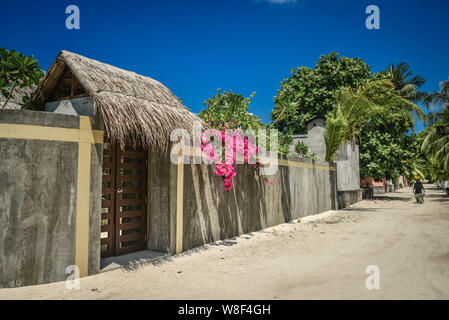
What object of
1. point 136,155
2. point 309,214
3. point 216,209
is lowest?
point 309,214

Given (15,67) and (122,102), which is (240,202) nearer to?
(122,102)

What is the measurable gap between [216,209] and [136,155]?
2.38m

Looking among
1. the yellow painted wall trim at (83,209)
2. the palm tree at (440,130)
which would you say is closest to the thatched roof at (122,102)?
the yellow painted wall trim at (83,209)

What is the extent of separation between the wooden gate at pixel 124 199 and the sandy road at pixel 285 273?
3.24 feet

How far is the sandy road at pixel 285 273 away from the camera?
13.6 ft

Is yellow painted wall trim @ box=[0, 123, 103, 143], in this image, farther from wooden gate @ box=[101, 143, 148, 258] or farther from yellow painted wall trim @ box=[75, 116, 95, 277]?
wooden gate @ box=[101, 143, 148, 258]

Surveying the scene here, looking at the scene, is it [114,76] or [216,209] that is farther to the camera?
[216,209]

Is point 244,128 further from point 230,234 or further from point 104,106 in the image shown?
point 104,106

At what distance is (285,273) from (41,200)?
3940 mm

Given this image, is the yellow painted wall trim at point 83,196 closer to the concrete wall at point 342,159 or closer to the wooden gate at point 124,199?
the wooden gate at point 124,199

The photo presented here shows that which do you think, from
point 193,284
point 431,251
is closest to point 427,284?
point 431,251

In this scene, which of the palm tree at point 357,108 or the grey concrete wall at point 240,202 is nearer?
the grey concrete wall at point 240,202

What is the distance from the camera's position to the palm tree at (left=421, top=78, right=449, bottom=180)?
23000 mm
